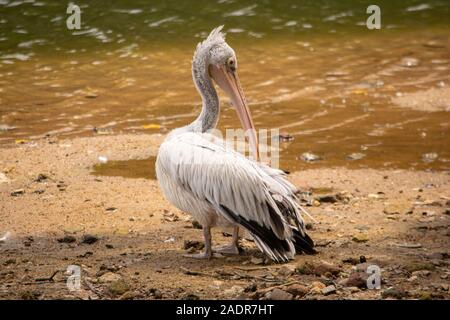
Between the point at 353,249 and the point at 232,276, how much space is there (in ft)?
3.28

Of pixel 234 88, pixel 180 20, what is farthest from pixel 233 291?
pixel 180 20

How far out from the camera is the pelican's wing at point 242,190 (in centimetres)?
463

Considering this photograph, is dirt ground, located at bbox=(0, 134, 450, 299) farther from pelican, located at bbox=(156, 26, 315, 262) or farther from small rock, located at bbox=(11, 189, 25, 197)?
pelican, located at bbox=(156, 26, 315, 262)

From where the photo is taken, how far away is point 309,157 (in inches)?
304

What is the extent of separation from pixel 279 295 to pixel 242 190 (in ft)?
3.16

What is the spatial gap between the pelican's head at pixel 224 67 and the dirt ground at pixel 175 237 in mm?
896

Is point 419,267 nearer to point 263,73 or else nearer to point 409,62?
point 263,73

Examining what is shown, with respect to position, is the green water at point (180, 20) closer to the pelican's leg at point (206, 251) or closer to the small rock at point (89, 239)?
the small rock at point (89, 239)

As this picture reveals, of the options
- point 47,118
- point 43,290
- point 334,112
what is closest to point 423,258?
point 43,290

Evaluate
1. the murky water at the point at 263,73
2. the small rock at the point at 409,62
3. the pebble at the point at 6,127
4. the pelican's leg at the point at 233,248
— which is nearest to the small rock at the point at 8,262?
the pelican's leg at the point at 233,248

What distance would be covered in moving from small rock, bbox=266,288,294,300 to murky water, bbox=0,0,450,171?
11.7 ft

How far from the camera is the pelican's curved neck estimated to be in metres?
5.32

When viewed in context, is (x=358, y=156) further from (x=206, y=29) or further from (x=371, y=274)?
(x=206, y=29)

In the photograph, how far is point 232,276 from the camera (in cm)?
444
